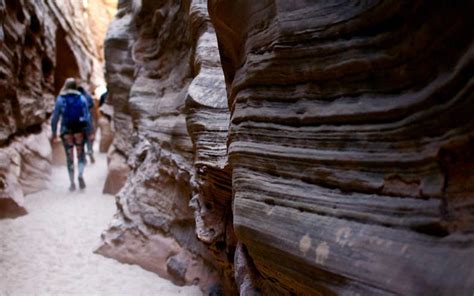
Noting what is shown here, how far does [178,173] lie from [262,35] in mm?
2178

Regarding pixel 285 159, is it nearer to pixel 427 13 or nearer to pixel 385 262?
pixel 385 262

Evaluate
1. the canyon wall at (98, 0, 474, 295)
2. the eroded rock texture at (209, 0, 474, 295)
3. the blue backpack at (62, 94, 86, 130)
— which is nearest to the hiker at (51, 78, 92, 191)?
the blue backpack at (62, 94, 86, 130)

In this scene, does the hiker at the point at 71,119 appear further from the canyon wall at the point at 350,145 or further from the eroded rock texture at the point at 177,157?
the canyon wall at the point at 350,145

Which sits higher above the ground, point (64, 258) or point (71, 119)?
point (71, 119)

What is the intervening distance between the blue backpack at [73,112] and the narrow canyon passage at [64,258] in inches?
53.3

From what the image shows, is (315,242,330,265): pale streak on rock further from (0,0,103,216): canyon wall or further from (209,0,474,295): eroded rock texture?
(0,0,103,216): canyon wall

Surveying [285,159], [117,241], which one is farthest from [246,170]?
[117,241]

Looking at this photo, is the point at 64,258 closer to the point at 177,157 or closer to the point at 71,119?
the point at 177,157

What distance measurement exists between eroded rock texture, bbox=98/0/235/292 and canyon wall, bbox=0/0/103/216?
6.22 ft

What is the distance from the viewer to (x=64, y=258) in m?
3.92

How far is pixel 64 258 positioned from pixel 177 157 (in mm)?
1679

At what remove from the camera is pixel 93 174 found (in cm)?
798

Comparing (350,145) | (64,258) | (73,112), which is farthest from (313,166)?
(73,112)

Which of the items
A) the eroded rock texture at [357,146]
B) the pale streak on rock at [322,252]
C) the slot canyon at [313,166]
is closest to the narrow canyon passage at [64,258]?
the slot canyon at [313,166]
